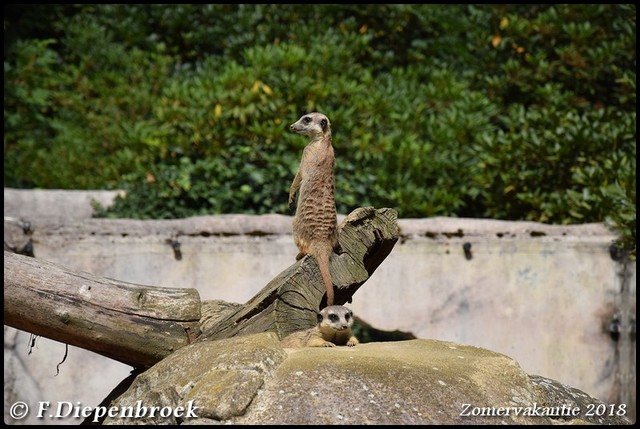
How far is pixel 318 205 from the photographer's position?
179 inches

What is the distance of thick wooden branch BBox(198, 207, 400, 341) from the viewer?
4.27 meters

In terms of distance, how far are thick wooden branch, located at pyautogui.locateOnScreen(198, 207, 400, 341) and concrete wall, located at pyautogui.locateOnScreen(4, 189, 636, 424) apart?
1976 mm

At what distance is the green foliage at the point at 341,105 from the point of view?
7977 millimetres

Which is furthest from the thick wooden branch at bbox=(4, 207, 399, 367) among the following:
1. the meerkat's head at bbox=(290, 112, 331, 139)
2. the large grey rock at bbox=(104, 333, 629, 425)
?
the meerkat's head at bbox=(290, 112, 331, 139)

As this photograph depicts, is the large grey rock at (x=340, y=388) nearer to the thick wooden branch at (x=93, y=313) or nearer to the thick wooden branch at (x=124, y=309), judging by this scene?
the thick wooden branch at (x=124, y=309)

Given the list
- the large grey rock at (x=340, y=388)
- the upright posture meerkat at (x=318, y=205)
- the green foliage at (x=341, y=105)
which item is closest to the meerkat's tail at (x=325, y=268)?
the upright posture meerkat at (x=318, y=205)

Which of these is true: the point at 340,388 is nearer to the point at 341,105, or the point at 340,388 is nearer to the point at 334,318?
the point at 334,318

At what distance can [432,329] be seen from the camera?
267 inches

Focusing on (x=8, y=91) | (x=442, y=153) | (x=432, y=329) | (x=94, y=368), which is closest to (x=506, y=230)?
(x=432, y=329)

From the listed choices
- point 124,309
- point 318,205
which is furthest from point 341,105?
point 124,309

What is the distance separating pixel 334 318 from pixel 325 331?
72 millimetres

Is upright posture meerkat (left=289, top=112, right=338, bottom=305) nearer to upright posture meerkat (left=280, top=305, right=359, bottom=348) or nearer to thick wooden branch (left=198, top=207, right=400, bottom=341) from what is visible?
thick wooden branch (left=198, top=207, right=400, bottom=341)

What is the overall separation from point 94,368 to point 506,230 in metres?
3.12

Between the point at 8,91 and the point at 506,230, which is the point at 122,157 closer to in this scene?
the point at 8,91
